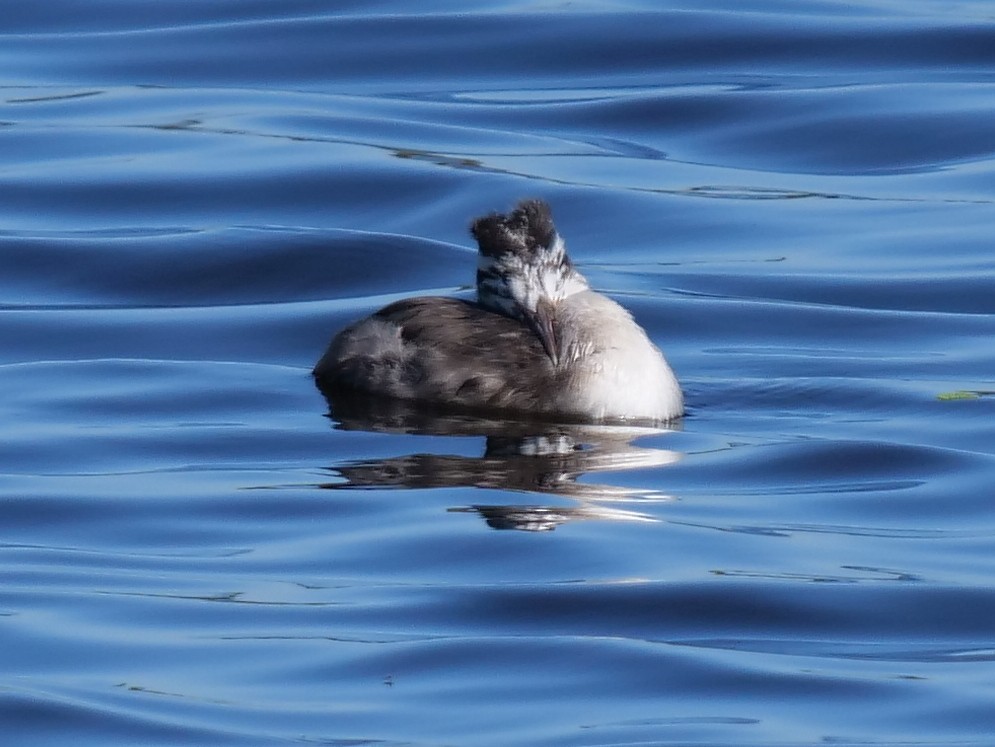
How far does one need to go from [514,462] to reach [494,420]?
90 centimetres

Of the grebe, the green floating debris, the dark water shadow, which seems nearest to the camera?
the dark water shadow

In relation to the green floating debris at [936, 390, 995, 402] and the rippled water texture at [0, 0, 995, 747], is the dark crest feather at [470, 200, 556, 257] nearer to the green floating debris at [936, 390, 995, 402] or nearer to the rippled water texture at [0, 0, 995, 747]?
the rippled water texture at [0, 0, 995, 747]

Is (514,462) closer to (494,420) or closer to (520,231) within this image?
(494,420)

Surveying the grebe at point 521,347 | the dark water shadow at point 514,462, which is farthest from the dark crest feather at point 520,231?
the dark water shadow at point 514,462

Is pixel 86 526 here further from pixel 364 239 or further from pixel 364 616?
pixel 364 239

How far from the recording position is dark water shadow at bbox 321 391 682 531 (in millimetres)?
10188

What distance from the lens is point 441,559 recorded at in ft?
31.0

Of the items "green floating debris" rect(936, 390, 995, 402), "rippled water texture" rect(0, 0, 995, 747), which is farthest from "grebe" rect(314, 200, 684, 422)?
"green floating debris" rect(936, 390, 995, 402)

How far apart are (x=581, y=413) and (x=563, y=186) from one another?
629 centimetres

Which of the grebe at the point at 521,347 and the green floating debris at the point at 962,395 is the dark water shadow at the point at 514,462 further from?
the green floating debris at the point at 962,395

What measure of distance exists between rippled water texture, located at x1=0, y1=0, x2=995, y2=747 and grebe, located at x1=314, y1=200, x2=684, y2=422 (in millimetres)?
200

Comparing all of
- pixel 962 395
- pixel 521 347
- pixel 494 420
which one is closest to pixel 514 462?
pixel 494 420

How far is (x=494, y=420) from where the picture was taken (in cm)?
1206

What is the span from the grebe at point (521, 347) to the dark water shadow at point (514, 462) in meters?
0.10
